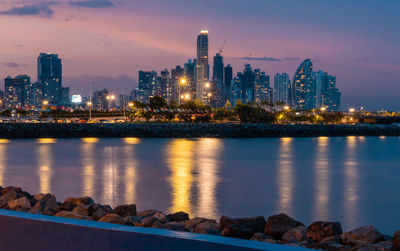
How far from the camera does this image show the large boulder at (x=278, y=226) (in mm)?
5996

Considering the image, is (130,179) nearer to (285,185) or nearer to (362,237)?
(285,185)

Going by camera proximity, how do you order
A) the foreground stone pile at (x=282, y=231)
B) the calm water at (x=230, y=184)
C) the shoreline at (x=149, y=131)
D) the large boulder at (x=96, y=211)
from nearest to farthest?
the foreground stone pile at (x=282, y=231)
the large boulder at (x=96, y=211)
the calm water at (x=230, y=184)
the shoreline at (x=149, y=131)

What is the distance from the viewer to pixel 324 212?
9.76 metres

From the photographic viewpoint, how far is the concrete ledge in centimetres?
324

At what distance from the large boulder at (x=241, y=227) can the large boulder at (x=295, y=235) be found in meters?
0.40

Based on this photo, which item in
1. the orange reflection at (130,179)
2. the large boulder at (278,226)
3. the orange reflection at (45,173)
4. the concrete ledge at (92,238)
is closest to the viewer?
the concrete ledge at (92,238)

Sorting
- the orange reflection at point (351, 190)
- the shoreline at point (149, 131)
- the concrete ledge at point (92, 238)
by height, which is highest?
the concrete ledge at point (92, 238)

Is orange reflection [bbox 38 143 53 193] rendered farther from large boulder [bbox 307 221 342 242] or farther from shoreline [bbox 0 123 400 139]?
shoreline [bbox 0 123 400 139]

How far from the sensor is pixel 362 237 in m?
5.73

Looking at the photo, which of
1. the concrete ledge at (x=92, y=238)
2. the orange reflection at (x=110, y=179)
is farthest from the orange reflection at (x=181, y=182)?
the concrete ledge at (x=92, y=238)

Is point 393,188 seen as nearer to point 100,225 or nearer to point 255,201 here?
point 255,201

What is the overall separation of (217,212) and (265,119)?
57.1m

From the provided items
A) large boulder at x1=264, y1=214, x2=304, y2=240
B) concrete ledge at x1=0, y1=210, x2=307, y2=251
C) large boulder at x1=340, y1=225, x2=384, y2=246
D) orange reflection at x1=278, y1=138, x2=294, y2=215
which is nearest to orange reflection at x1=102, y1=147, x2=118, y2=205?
orange reflection at x1=278, y1=138, x2=294, y2=215

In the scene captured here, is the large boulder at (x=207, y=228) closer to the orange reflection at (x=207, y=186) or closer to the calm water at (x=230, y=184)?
the orange reflection at (x=207, y=186)
